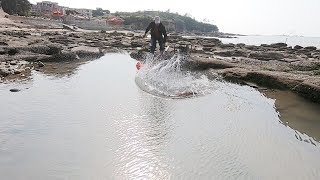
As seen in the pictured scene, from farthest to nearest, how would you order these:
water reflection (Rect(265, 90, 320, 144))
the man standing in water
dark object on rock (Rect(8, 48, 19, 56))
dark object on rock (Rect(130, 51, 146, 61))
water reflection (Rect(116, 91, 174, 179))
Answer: dark object on rock (Rect(130, 51, 146, 61))
the man standing in water
dark object on rock (Rect(8, 48, 19, 56))
water reflection (Rect(265, 90, 320, 144))
water reflection (Rect(116, 91, 174, 179))

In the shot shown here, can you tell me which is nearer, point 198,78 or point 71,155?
point 71,155

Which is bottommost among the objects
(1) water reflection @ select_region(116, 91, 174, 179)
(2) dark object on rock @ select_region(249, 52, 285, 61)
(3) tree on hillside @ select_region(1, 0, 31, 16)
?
(1) water reflection @ select_region(116, 91, 174, 179)

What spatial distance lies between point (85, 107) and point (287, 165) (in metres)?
4.40

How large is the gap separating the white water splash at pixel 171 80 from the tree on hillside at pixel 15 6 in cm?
5402

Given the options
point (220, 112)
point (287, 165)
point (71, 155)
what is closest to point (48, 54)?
point (220, 112)

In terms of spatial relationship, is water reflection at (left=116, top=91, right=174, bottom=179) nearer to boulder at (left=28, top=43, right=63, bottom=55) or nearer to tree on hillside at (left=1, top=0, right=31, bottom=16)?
boulder at (left=28, top=43, right=63, bottom=55)

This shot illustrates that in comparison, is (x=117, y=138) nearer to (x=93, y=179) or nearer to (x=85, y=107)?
(x=93, y=179)

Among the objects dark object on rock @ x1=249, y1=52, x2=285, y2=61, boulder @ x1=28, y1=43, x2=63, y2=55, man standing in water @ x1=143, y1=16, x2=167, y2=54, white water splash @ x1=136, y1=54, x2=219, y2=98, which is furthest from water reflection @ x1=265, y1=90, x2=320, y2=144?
boulder @ x1=28, y1=43, x2=63, y2=55

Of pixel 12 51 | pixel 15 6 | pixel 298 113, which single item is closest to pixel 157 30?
pixel 12 51

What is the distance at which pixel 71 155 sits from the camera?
504cm

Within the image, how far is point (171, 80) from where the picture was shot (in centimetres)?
1202

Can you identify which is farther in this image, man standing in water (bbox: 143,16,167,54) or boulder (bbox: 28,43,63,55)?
boulder (bbox: 28,43,63,55)

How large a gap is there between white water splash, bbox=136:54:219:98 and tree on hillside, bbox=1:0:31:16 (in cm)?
5402

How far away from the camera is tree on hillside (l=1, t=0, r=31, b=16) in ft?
200
